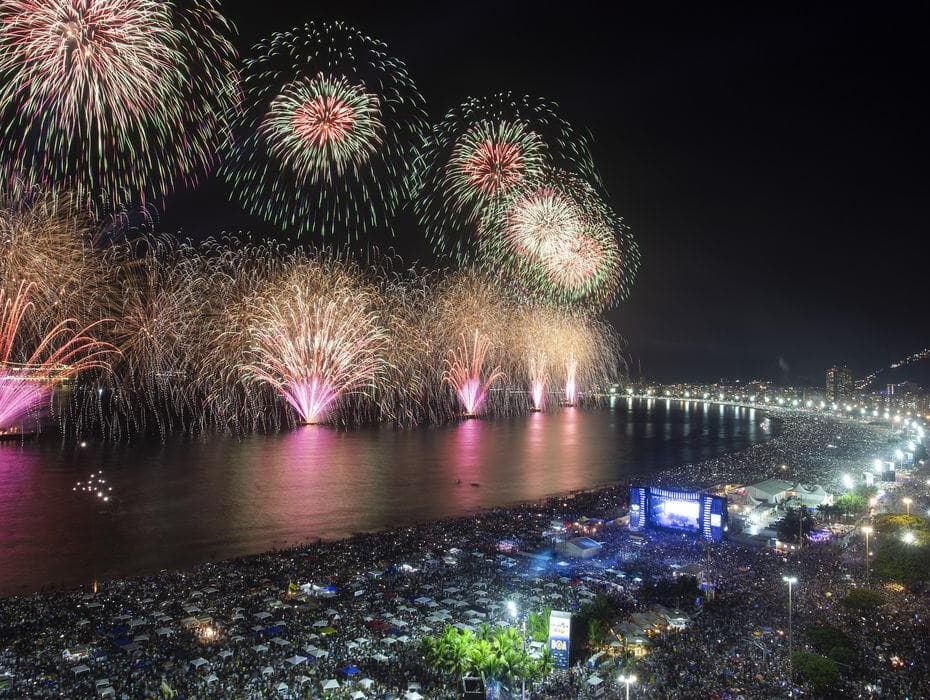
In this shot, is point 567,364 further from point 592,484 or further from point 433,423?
point 592,484

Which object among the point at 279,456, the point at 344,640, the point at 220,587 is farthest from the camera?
the point at 279,456

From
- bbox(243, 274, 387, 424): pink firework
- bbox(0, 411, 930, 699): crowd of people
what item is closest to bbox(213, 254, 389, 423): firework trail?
bbox(243, 274, 387, 424): pink firework

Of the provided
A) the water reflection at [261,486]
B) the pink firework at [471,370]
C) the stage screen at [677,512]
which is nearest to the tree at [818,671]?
the stage screen at [677,512]

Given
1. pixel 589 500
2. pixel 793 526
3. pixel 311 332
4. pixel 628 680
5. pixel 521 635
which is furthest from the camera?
pixel 311 332

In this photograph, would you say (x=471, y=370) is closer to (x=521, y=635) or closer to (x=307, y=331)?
(x=307, y=331)

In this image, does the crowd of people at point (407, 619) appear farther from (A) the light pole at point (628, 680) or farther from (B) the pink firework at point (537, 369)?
(B) the pink firework at point (537, 369)

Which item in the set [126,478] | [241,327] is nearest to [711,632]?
[126,478]

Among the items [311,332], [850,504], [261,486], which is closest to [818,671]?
[850,504]
